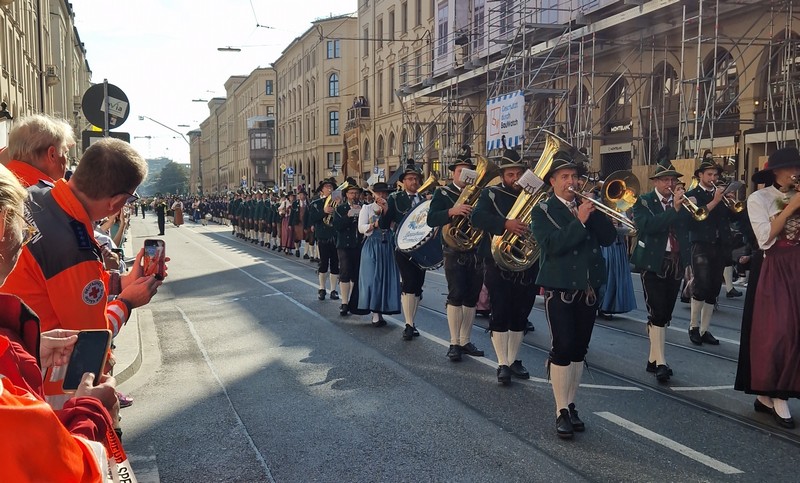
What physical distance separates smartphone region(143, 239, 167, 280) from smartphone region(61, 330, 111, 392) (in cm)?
81

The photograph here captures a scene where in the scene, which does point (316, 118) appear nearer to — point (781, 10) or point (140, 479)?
point (781, 10)

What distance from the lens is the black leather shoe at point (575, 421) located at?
5305mm

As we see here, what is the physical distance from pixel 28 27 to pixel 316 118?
103 ft

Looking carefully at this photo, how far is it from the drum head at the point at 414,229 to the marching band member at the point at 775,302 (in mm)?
3680

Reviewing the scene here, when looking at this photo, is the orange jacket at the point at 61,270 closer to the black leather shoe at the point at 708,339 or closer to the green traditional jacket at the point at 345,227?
the black leather shoe at the point at 708,339

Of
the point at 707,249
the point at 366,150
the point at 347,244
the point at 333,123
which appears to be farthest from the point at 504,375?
the point at 333,123

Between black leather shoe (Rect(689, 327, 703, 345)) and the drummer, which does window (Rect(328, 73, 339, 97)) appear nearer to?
the drummer

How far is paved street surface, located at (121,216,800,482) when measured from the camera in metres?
4.66

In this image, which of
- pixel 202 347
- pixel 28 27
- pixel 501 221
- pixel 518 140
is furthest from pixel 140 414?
pixel 28 27

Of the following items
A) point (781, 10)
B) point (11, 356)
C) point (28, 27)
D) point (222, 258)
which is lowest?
point (222, 258)

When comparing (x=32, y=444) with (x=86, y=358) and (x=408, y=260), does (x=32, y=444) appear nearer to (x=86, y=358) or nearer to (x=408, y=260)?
(x=86, y=358)

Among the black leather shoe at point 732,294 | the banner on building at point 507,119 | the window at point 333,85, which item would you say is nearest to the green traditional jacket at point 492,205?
the black leather shoe at point 732,294

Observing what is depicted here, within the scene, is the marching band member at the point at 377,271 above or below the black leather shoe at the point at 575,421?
above

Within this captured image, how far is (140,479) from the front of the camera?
4512mm
